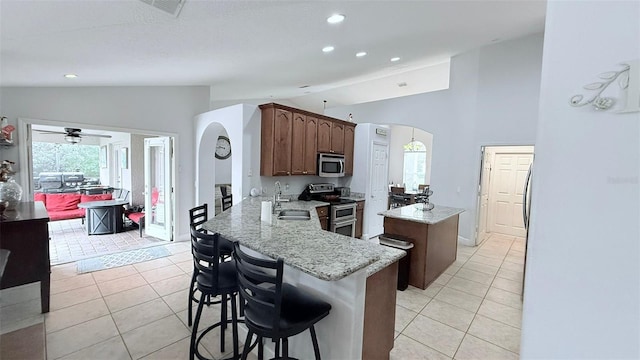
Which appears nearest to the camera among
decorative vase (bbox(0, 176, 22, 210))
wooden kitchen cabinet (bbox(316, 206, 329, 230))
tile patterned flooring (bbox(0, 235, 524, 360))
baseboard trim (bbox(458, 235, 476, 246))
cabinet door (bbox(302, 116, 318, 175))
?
tile patterned flooring (bbox(0, 235, 524, 360))

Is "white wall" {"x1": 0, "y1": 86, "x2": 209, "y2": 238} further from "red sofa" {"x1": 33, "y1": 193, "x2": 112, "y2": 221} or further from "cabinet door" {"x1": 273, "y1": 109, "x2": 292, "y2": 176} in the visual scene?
"red sofa" {"x1": 33, "y1": 193, "x2": 112, "y2": 221}

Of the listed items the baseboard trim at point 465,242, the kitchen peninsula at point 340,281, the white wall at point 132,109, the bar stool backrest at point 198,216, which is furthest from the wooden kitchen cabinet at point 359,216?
the kitchen peninsula at point 340,281

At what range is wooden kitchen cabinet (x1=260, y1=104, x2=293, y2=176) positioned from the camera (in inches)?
163

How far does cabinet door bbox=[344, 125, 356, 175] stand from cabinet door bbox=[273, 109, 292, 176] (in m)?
1.58

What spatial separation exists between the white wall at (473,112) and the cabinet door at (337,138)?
1515 mm

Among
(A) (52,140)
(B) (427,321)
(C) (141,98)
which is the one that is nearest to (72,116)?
(C) (141,98)

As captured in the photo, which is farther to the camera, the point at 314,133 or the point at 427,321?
the point at 314,133

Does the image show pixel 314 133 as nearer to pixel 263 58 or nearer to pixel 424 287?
pixel 263 58

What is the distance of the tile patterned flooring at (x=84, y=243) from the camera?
14.1 ft

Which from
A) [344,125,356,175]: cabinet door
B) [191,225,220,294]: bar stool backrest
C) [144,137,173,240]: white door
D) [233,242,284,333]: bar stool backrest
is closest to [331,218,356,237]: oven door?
[344,125,356,175]: cabinet door

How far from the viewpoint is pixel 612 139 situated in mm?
869

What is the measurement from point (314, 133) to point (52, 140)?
28.5 ft

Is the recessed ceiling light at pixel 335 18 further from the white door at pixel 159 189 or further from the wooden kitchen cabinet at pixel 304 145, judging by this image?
the white door at pixel 159 189

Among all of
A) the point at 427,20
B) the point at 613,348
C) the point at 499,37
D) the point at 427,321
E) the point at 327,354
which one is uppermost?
the point at 499,37
